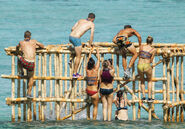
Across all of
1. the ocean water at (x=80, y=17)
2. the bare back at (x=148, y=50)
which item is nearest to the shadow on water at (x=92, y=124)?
the bare back at (x=148, y=50)

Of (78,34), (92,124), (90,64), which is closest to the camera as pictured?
(90,64)

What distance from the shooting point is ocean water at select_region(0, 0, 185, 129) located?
139 ft

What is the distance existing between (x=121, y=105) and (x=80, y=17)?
35.7 metres

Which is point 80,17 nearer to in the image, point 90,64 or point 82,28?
point 82,28

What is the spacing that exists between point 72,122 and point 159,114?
6.25 metres

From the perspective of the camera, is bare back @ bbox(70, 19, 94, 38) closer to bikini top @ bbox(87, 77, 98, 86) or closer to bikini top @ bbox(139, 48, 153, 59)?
bikini top @ bbox(87, 77, 98, 86)

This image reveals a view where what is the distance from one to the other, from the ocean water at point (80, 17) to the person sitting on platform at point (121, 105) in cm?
561

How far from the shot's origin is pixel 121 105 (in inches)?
714

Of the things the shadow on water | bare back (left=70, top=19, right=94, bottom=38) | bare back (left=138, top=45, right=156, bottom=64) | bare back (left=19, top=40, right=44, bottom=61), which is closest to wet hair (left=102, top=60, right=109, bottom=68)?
bare back (left=138, top=45, right=156, bottom=64)

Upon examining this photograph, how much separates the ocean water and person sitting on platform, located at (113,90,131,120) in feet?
18.4

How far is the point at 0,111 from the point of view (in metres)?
23.5

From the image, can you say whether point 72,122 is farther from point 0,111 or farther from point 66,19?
point 66,19

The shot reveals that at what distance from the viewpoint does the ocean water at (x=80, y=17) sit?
42.4 m

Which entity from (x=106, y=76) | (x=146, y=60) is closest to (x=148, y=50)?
(x=146, y=60)
